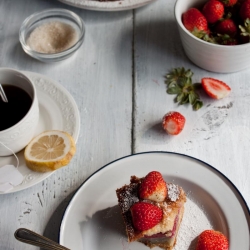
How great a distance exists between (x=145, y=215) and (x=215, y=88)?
0.57m

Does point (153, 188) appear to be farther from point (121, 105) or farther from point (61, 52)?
point (61, 52)

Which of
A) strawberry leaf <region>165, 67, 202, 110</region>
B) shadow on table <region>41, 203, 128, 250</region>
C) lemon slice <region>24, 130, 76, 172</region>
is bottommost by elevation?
shadow on table <region>41, 203, 128, 250</region>

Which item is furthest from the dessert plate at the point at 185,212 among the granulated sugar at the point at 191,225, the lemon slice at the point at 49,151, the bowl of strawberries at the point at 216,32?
the bowl of strawberries at the point at 216,32

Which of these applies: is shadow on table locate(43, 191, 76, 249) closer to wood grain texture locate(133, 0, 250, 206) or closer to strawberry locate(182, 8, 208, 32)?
wood grain texture locate(133, 0, 250, 206)

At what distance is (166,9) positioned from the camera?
1.74 m

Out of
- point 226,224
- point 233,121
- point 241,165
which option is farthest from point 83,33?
point 226,224

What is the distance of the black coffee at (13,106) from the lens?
1.27 meters

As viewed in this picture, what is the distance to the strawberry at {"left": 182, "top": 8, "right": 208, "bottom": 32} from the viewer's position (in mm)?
1460

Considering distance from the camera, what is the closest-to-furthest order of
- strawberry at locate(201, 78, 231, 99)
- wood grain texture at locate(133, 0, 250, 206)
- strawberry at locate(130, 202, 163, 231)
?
1. strawberry at locate(130, 202, 163, 231)
2. wood grain texture at locate(133, 0, 250, 206)
3. strawberry at locate(201, 78, 231, 99)

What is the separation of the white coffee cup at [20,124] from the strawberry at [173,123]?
404 millimetres

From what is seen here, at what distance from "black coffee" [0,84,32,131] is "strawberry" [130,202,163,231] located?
1.49 feet

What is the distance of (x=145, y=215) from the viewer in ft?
3.53

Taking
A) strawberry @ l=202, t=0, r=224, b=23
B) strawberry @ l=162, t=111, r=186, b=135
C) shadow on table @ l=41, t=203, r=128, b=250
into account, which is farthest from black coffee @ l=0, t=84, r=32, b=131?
strawberry @ l=202, t=0, r=224, b=23

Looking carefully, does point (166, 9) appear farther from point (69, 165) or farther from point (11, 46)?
point (69, 165)
